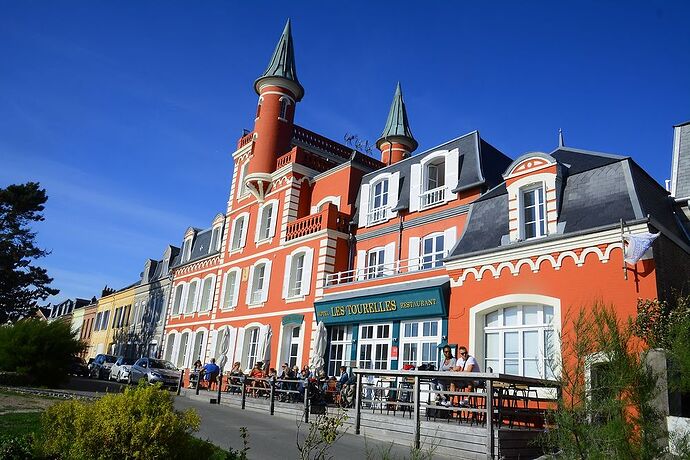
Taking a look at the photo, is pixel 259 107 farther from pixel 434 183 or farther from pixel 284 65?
pixel 434 183

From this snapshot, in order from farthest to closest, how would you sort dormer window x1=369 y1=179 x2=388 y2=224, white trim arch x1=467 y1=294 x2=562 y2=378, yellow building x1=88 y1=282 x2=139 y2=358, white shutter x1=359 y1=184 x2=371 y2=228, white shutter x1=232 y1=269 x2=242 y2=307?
yellow building x1=88 y1=282 x2=139 y2=358 → white shutter x1=232 y1=269 x2=242 y2=307 → white shutter x1=359 y1=184 x2=371 y2=228 → dormer window x1=369 y1=179 x2=388 y2=224 → white trim arch x1=467 y1=294 x2=562 y2=378

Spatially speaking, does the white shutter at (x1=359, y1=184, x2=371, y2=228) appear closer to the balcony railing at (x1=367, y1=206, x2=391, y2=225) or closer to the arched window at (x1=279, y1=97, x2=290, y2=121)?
the balcony railing at (x1=367, y1=206, x2=391, y2=225)

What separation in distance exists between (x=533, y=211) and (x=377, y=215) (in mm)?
7956

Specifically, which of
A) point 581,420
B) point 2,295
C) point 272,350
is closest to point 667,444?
point 581,420

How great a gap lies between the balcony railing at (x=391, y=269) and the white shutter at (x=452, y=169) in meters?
2.33

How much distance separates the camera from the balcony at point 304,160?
24859 millimetres

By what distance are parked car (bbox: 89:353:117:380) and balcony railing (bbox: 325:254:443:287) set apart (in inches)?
642

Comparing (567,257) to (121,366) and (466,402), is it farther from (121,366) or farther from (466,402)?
(121,366)

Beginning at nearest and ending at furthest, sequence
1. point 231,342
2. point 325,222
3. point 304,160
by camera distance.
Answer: point 325,222 < point 304,160 < point 231,342

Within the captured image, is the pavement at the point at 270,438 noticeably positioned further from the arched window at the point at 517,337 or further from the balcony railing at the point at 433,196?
the balcony railing at the point at 433,196

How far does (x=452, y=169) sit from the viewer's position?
1855 centimetres

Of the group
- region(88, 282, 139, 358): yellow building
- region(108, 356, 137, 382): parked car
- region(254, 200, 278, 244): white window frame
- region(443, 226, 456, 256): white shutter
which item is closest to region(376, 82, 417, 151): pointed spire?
region(254, 200, 278, 244): white window frame

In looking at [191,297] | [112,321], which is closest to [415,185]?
[191,297]

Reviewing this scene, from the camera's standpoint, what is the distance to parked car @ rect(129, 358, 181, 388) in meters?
22.8
